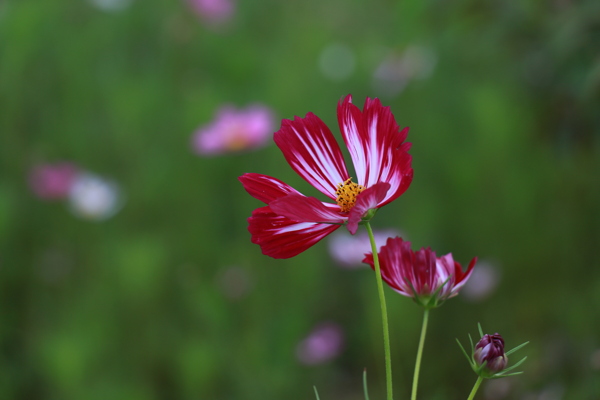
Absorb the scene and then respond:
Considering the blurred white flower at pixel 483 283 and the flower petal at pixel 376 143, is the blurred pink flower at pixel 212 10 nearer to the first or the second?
the blurred white flower at pixel 483 283

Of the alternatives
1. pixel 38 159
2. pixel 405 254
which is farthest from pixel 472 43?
pixel 405 254

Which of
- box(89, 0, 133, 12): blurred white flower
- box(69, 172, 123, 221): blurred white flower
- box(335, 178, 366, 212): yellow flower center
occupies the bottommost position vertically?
box(335, 178, 366, 212): yellow flower center

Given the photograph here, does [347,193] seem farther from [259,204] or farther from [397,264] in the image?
[259,204]

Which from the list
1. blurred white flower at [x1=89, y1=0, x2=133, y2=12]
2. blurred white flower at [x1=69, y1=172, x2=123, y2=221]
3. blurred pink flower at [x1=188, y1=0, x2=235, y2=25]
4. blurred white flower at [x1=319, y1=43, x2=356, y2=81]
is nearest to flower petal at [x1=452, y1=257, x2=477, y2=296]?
blurred white flower at [x1=69, y1=172, x2=123, y2=221]

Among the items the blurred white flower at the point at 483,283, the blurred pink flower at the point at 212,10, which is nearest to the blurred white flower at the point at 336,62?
the blurred pink flower at the point at 212,10

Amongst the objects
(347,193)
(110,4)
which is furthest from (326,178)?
(110,4)

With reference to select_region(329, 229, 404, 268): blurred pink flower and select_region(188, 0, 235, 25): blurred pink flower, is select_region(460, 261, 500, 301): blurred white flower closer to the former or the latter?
select_region(329, 229, 404, 268): blurred pink flower
